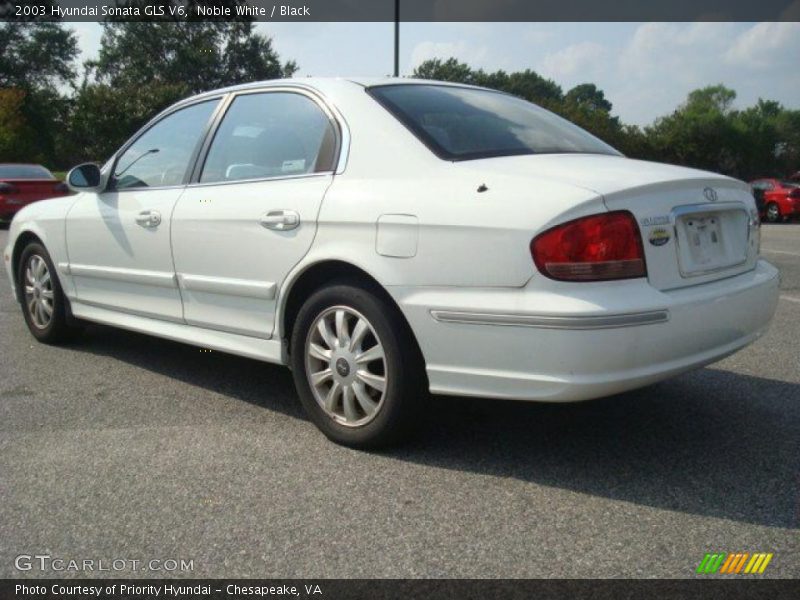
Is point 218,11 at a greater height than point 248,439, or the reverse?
point 218,11

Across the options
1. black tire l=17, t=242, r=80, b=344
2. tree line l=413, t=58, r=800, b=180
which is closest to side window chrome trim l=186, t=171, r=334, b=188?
black tire l=17, t=242, r=80, b=344

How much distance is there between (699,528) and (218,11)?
59.3 meters

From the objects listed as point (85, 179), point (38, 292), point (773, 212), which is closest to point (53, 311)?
point (38, 292)

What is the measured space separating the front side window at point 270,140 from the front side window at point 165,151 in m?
0.21

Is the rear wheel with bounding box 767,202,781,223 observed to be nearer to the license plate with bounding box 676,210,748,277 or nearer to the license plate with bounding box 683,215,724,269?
the license plate with bounding box 676,210,748,277

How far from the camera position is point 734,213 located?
349cm

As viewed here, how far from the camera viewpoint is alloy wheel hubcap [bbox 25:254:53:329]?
5.57 metres

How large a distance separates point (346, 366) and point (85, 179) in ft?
7.92

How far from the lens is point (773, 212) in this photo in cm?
2639

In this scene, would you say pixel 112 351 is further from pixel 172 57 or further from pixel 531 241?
pixel 172 57

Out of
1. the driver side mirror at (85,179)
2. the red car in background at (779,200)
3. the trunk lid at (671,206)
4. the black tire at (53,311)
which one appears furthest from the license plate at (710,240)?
the red car in background at (779,200)

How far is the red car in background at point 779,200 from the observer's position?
1012 inches

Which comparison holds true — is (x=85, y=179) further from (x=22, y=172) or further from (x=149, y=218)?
(x=22, y=172)

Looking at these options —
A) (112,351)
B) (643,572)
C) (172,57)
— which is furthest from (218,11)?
(643,572)
